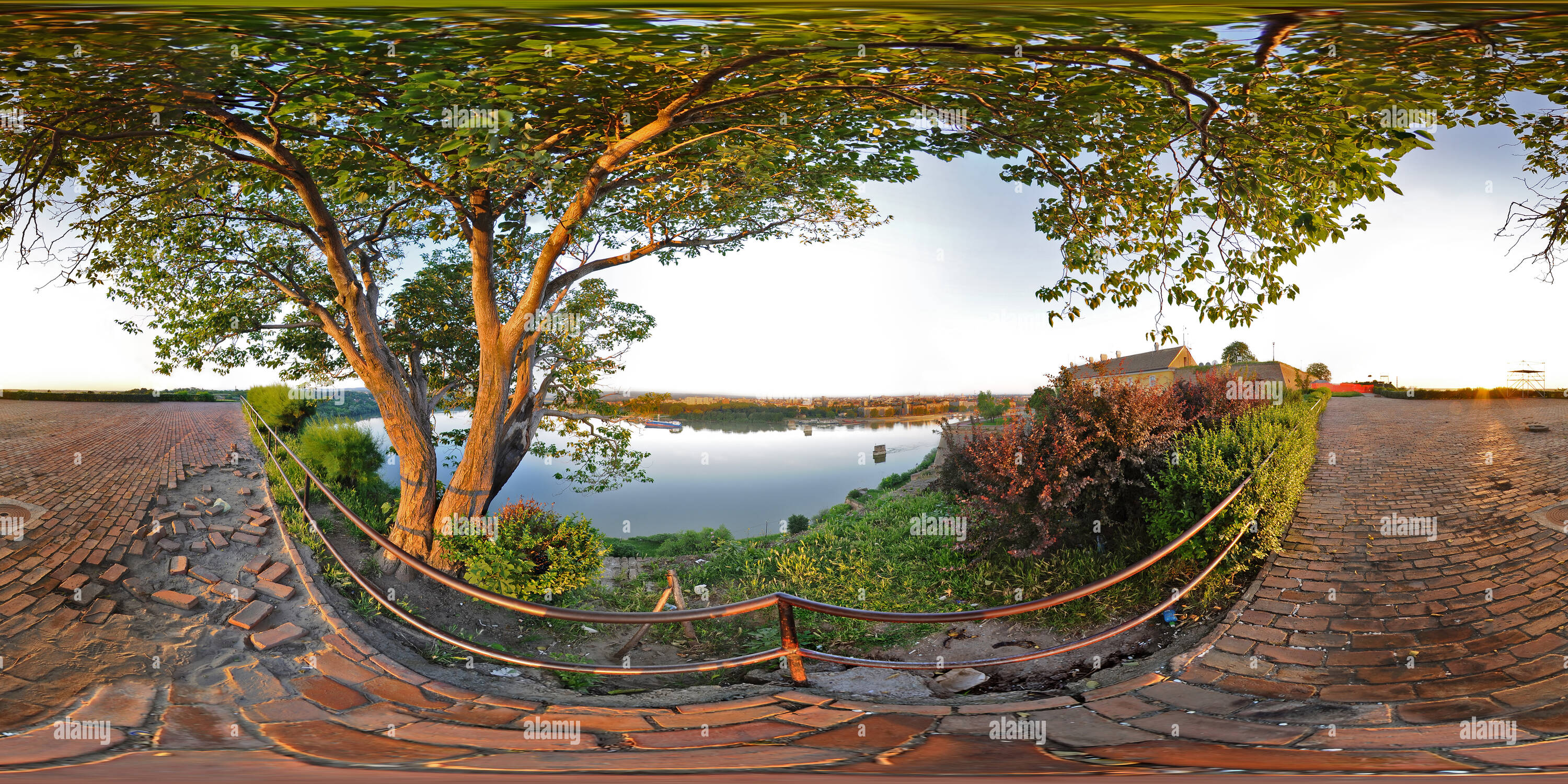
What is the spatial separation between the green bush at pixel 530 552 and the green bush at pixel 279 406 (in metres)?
1.36

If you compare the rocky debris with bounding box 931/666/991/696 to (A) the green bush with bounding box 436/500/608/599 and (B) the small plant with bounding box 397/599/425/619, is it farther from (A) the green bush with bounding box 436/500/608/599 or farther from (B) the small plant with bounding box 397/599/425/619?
(B) the small plant with bounding box 397/599/425/619

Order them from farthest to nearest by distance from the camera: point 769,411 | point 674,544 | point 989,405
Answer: point 674,544
point 989,405
point 769,411

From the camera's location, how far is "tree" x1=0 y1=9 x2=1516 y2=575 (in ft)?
6.60

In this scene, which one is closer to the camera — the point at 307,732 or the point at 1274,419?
the point at 307,732

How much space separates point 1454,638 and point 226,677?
4.59 meters

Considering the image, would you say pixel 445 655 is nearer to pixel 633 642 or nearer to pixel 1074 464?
pixel 633 642

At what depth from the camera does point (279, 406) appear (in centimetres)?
375

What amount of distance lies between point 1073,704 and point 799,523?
20.3 ft

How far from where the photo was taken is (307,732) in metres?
1.50

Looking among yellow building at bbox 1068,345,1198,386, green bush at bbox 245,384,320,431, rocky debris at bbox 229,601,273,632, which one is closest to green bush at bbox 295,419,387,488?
green bush at bbox 245,384,320,431

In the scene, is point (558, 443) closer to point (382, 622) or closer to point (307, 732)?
point (382, 622)

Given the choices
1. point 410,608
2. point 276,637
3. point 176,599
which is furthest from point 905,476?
point 176,599

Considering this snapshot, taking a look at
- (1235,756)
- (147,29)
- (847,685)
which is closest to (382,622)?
(847,685)

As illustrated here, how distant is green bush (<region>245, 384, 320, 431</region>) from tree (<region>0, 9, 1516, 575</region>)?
0.35m
